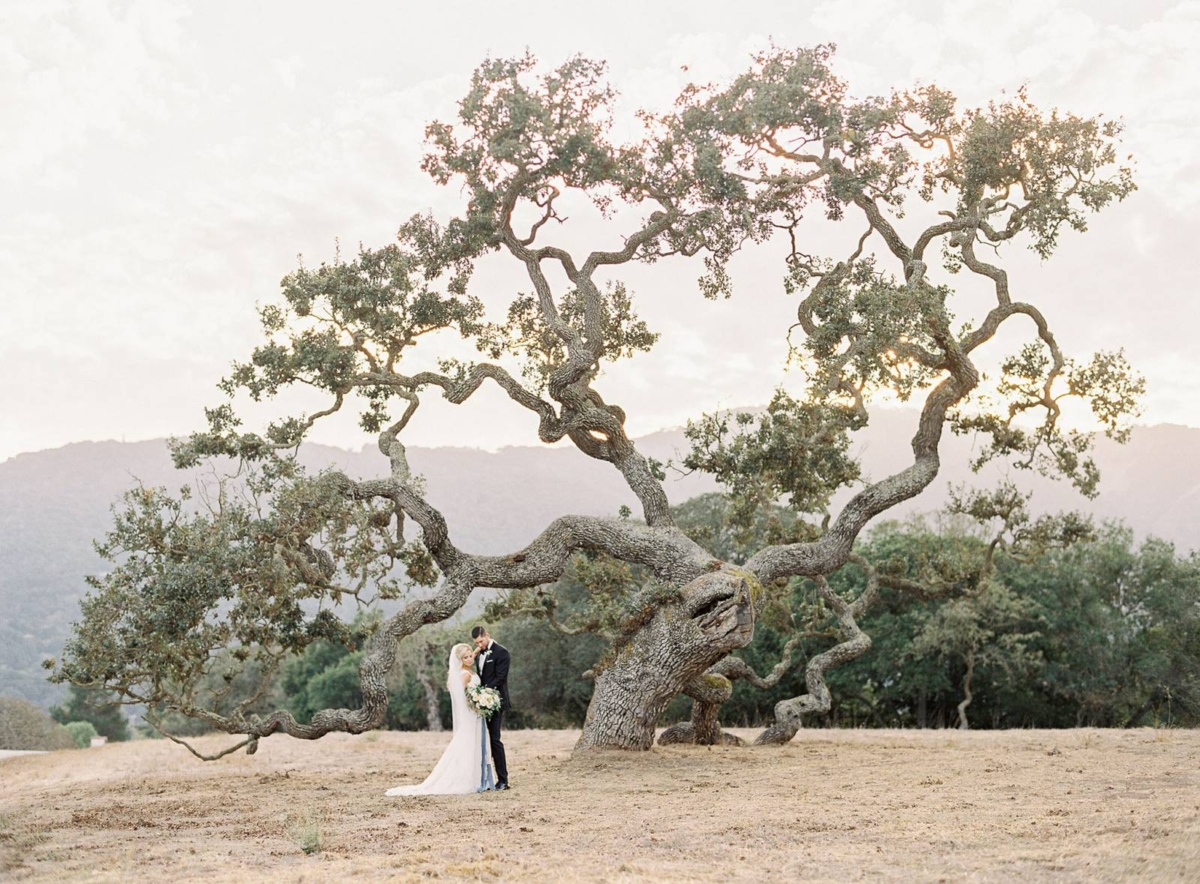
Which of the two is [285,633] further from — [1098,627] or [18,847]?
[1098,627]

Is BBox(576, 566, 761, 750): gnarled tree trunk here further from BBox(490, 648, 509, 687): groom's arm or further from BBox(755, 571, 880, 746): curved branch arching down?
BBox(755, 571, 880, 746): curved branch arching down

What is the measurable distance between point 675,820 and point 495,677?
382 cm

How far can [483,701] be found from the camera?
12.4m

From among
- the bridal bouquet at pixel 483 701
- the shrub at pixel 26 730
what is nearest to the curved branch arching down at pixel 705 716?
the bridal bouquet at pixel 483 701

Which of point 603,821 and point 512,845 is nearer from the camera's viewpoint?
point 512,845

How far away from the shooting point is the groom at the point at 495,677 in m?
12.6

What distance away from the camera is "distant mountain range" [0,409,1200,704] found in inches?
4668

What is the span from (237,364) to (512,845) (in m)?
10.3

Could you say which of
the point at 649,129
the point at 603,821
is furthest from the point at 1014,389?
the point at 603,821

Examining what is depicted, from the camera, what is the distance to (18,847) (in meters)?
9.14

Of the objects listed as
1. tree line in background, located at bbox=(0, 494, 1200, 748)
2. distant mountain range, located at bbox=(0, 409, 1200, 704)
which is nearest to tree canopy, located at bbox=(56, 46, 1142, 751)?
tree line in background, located at bbox=(0, 494, 1200, 748)

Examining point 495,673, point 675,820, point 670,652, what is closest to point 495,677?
point 495,673

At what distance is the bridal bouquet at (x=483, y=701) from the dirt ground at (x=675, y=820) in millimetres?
926

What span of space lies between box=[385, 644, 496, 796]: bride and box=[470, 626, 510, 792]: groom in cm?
9
